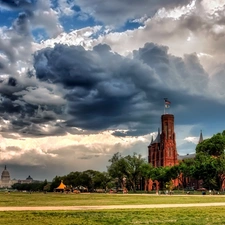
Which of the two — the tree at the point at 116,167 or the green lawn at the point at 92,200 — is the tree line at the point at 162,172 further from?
the green lawn at the point at 92,200

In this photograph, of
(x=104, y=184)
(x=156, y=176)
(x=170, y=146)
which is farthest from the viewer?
(x=170, y=146)

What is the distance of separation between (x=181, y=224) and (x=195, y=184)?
15919 centimetres

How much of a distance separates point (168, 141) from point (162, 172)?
58.5 metres

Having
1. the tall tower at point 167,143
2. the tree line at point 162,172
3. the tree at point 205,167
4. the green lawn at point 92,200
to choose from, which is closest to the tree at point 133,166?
the tree line at point 162,172

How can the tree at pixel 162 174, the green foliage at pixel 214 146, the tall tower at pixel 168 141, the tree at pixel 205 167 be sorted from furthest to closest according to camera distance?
the tall tower at pixel 168 141 < the tree at pixel 162 174 < the green foliage at pixel 214 146 < the tree at pixel 205 167

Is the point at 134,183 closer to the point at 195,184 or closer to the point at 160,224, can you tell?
the point at 195,184

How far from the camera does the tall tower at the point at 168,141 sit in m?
193

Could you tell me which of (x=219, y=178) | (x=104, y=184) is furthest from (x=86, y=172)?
(x=219, y=178)

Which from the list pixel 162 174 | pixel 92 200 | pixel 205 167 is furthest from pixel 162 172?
pixel 92 200

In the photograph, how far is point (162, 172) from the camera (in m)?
138

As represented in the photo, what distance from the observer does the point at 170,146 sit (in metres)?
195

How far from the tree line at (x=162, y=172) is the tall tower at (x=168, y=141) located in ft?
40.1

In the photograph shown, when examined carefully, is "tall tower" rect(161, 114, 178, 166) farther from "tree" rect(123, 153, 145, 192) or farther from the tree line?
"tree" rect(123, 153, 145, 192)

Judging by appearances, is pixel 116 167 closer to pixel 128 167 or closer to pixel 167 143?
pixel 128 167
